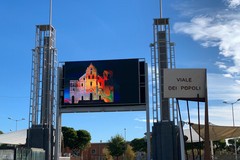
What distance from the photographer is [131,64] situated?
127 feet

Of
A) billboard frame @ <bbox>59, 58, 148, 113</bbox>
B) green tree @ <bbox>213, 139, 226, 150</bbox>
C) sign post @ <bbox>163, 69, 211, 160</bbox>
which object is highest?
billboard frame @ <bbox>59, 58, 148, 113</bbox>

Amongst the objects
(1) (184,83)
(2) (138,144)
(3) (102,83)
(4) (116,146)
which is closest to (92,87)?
(3) (102,83)

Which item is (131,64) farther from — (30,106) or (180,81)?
(180,81)

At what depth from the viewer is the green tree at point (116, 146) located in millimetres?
91562

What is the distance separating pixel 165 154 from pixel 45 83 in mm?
13621

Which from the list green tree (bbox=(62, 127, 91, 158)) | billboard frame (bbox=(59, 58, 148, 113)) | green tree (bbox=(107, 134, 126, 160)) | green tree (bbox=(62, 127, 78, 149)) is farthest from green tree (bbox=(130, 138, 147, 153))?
billboard frame (bbox=(59, 58, 148, 113))

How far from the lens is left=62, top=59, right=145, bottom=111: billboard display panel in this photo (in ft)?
125

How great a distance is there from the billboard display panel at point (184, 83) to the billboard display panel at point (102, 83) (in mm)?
29376

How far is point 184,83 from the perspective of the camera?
834cm

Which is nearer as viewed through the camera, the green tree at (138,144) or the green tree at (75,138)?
the green tree at (75,138)

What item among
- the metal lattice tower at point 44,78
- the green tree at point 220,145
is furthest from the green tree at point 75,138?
the metal lattice tower at point 44,78

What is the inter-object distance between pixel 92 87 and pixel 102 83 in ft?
3.48

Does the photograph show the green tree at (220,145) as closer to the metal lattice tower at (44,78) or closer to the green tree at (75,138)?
the green tree at (75,138)

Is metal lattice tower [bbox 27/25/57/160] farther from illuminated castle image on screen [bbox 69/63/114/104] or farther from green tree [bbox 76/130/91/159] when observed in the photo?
green tree [bbox 76/130/91/159]
